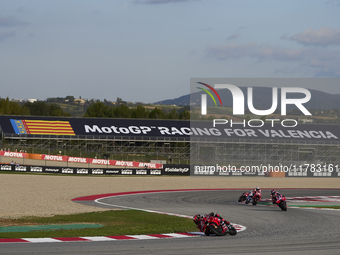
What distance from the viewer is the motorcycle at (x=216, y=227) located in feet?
39.7

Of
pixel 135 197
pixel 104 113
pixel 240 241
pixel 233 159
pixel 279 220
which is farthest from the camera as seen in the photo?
pixel 104 113

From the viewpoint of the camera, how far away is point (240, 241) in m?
11.4

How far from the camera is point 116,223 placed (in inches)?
610

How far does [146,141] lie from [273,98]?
2363 centimetres

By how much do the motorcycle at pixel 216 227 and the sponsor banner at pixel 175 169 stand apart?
130 feet

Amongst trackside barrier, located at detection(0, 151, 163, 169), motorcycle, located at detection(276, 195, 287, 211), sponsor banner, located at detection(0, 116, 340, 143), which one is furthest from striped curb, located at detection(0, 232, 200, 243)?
sponsor banner, located at detection(0, 116, 340, 143)

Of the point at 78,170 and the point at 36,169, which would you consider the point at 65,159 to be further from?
the point at 78,170

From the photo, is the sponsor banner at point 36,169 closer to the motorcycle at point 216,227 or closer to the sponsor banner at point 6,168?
the sponsor banner at point 6,168

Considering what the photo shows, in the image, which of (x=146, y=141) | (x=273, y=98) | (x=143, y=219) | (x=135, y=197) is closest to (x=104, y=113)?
(x=146, y=141)

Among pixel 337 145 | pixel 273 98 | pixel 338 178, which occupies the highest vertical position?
pixel 273 98

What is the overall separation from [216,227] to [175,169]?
40447 mm

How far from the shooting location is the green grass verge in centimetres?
1250

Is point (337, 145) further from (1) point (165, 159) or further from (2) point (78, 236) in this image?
(2) point (78, 236)

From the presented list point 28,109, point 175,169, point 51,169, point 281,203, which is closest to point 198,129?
point 175,169
